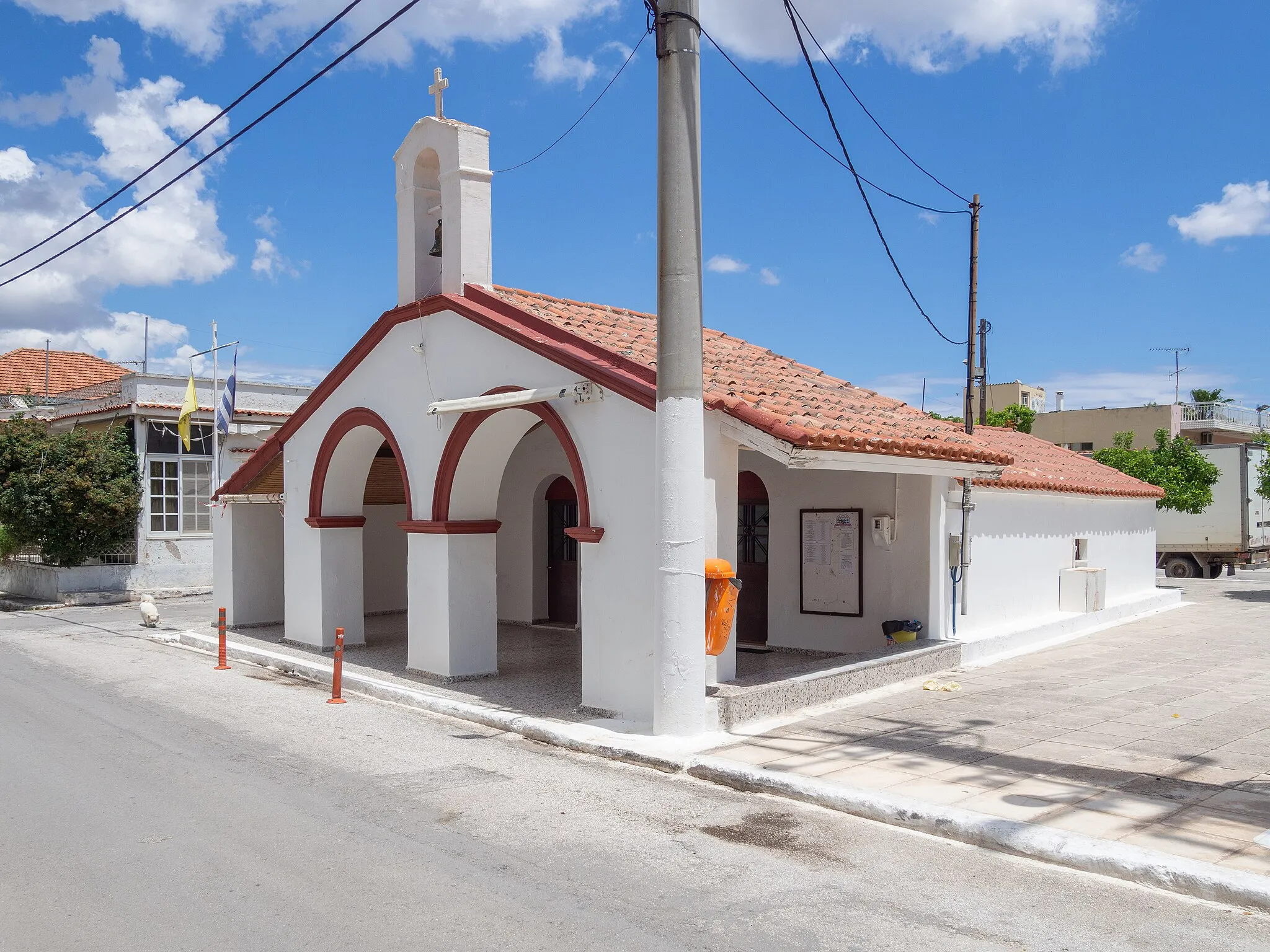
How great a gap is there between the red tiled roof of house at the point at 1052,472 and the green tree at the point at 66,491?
62.2 feet

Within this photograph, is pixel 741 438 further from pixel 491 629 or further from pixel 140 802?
pixel 140 802

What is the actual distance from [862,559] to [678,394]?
5.36 meters

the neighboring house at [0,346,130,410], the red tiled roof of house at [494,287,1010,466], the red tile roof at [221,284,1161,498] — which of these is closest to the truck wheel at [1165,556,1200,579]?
the red tile roof at [221,284,1161,498]

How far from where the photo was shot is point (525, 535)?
17.6 meters

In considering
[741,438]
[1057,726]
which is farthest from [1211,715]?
[741,438]

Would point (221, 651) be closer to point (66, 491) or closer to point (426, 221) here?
point (426, 221)

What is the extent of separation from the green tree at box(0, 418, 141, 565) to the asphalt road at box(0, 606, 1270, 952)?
16044mm

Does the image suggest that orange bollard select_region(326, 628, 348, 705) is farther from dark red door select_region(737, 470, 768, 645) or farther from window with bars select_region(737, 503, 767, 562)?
window with bars select_region(737, 503, 767, 562)

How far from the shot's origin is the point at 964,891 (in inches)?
216

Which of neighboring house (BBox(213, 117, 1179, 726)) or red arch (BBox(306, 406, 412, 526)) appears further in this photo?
red arch (BBox(306, 406, 412, 526))

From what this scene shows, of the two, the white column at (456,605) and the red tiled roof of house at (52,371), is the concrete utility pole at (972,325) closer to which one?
the white column at (456,605)

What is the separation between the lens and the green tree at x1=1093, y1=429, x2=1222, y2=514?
27016 millimetres

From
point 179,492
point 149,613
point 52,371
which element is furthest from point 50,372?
point 149,613

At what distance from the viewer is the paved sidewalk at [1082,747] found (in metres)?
6.46
